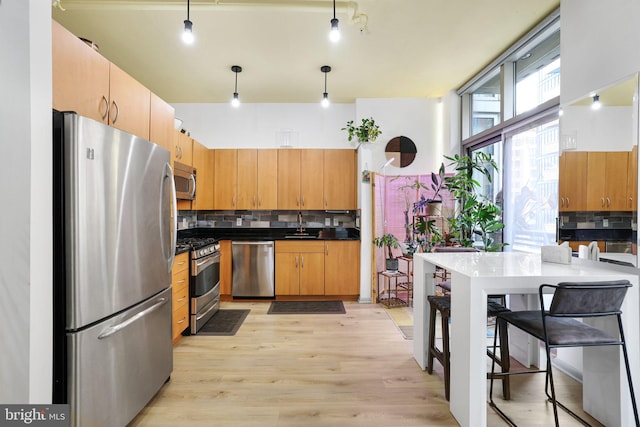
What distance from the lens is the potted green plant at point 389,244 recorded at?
4191 millimetres

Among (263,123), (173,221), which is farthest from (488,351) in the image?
(263,123)

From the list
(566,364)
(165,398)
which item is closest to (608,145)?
(566,364)

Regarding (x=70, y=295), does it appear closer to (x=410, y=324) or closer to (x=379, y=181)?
(x=410, y=324)

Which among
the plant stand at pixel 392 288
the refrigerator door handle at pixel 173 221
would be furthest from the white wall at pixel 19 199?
the plant stand at pixel 392 288

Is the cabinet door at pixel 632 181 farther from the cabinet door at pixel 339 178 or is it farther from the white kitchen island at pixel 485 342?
the cabinet door at pixel 339 178

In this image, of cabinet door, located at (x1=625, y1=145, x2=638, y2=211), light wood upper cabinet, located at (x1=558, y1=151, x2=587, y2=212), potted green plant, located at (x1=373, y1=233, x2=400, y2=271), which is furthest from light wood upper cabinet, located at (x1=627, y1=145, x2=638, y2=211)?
potted green plant, located at (x1=373, y1=233, x2=400, y2=271)

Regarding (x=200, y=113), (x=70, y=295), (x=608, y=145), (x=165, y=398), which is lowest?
(x=165, y=398)

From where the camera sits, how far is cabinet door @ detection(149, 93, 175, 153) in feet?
8.50

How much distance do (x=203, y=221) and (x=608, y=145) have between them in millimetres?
4878

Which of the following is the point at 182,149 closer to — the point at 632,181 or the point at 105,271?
the point at 105,271

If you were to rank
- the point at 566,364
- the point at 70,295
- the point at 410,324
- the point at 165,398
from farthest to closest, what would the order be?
the point at 410,324 → the point at 566,364 → the point at 165,398 → the point at 70,295

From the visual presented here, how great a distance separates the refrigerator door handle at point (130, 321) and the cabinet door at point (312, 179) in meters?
2.79

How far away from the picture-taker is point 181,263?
3.09 metres

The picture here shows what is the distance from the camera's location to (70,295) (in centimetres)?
146
